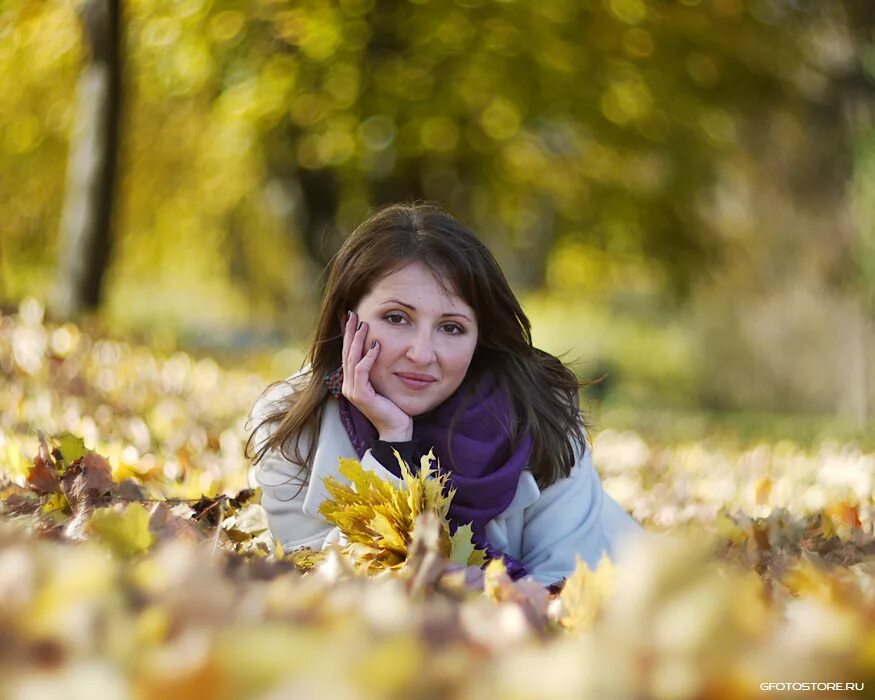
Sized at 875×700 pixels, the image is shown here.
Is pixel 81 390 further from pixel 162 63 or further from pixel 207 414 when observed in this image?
pixel 162 63

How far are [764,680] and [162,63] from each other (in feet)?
35.6

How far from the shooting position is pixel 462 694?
31.5 inches

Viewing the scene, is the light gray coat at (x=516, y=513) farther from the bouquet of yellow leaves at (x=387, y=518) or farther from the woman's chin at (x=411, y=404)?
the bouquet of yellow leaves at (x=387, y=518)

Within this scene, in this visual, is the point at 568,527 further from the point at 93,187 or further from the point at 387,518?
the point at 93,187

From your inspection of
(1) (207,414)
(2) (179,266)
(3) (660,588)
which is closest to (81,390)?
(1) (207,414)

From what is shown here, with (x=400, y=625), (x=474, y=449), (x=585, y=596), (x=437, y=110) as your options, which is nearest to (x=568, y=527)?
(x=474, y=449)

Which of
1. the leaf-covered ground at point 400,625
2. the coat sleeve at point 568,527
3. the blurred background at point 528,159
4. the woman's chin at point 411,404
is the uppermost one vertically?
the leaf-covered ground at point 400,625

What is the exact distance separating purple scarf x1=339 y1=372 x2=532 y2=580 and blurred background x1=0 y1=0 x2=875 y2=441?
3.85 metres

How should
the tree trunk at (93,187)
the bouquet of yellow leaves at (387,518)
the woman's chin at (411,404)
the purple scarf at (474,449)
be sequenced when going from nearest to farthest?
the bouquet of yellow leaves at (387,518) < the purple scarf at (474,449) < the woman's chin at (411,404) < the tree trunk at (93,187)

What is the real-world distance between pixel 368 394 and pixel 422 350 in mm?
172

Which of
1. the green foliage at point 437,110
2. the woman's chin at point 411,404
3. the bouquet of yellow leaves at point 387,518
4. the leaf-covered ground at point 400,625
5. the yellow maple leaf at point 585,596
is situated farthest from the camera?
the green foliage at point 437,110

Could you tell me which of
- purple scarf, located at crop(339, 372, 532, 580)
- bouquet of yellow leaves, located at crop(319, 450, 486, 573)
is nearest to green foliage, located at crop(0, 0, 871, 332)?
purple scarf, located at crop(339, 372, 532, 580)

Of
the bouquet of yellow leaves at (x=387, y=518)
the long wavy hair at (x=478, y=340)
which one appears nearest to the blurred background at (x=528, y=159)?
the long wavy hair at (x=478, y=340)

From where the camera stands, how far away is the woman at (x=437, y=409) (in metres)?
2.43
